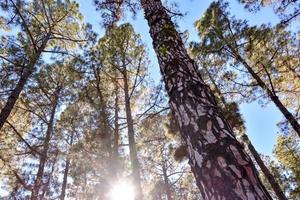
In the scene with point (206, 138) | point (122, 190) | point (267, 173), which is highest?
point (122, 190)

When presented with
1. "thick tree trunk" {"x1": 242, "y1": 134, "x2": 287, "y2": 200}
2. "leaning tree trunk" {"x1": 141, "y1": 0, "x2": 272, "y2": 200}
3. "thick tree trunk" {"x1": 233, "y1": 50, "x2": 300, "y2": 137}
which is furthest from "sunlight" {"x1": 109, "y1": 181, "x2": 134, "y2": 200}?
"leaning tree trunk" {"x1": 141, "y1": 0, "x2": 272, "y2": 200}

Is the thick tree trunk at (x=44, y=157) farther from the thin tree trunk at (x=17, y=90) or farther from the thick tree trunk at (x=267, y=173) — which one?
the thick tree trunk at (x=267, y=173)

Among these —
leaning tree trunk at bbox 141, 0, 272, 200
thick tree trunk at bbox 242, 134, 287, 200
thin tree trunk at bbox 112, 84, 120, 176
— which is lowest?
leaning tree trunk at bbox 141, 0, 272, 200

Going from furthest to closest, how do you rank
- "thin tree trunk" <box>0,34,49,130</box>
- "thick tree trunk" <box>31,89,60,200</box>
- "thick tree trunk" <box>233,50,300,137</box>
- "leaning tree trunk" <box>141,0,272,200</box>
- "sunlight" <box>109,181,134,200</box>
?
"sunlight" <box>109,181,134,200</box>
"thick tree trunk" <box>31,89,60,200</box>
"thick tree trunk" <box>233,50,300,137</box>
"thin tree trunk" <box>0,34,49,130</box>
"leaning tree trunk" <box>141,0,272,200</box>

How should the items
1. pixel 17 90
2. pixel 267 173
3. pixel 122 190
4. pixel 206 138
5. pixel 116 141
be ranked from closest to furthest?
1. pixel 206 138
2. pixel 17 90
3. pixel 116 141
4. pixel 267 173
5. pixel 122 190

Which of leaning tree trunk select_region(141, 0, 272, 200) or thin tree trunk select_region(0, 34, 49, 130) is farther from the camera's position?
thin tree trunk select_region(0, 34, 49, 130)

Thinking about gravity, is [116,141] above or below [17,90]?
below

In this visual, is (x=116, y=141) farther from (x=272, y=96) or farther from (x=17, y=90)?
(x=272, y=96)

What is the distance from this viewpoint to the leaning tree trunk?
1.35 metres

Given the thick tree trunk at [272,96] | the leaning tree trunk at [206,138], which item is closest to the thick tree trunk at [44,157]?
the thick tree trunk at [272,96]

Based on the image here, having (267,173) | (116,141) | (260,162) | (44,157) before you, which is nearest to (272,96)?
(260,162)

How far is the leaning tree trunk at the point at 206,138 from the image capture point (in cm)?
135

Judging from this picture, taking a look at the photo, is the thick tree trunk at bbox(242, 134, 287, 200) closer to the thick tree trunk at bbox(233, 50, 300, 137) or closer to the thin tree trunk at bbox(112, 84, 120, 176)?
the thick tree trunk at bbox(233, 50, 300, 137)

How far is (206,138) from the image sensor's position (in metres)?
1.61
